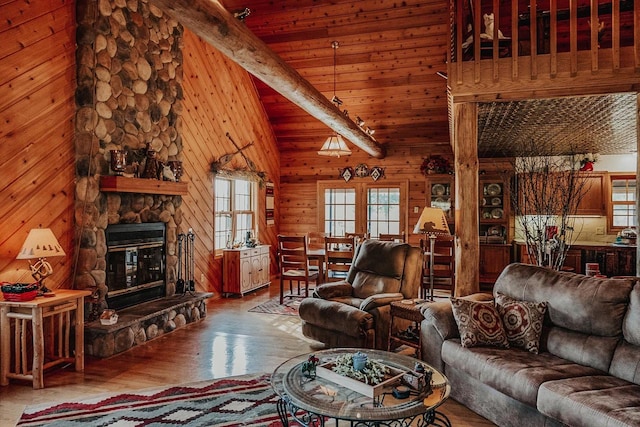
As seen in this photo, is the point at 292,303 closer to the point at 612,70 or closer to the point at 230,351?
the point at 230,351

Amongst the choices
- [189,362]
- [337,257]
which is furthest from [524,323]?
[337,257]

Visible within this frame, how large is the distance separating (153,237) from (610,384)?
16.1ft

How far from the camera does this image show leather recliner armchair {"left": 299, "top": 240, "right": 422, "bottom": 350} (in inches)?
170

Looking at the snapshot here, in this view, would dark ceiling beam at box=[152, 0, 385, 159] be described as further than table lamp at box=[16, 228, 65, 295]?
No

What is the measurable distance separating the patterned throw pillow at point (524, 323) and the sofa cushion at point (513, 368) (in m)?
0.08

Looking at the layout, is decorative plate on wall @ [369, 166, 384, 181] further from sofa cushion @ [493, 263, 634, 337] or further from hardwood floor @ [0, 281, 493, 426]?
sofa cushion @ [493, 263, 634, 337]

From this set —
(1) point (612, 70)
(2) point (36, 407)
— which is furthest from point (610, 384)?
(2) point (36, 407)

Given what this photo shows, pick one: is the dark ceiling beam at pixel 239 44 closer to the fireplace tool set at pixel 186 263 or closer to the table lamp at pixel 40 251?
the table lamp at pixel 40 251

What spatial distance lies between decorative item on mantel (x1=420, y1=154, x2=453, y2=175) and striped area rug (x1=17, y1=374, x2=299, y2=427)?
655cm

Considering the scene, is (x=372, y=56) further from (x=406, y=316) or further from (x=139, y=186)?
(x=406, y=316)

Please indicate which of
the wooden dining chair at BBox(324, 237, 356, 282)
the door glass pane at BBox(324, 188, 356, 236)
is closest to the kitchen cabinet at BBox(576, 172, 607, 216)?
the door glass pane at BBox(324, 188, 356, 236)

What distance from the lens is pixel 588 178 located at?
28.4 feet

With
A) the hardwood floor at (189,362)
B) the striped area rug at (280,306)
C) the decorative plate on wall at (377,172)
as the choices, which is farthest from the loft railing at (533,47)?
the decorative plate on wall at (377,172)

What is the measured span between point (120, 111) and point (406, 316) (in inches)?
147
